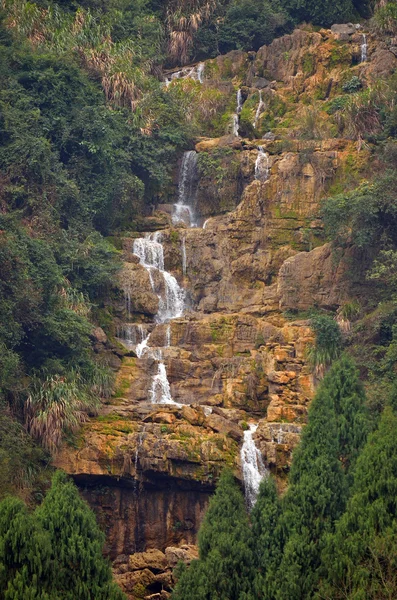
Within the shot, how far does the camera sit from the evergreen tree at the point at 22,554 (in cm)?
3139

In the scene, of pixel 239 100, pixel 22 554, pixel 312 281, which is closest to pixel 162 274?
pixel 312 281

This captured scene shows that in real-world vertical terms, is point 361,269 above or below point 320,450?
above

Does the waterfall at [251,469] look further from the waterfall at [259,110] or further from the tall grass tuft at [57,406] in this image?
the waterfall at [259,110]

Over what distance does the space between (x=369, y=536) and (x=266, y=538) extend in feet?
11.1

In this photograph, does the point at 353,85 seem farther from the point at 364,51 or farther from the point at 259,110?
the point at 259,110

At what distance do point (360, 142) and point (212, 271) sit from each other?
8.62 m

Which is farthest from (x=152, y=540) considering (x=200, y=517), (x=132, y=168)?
(x=132, y=168)

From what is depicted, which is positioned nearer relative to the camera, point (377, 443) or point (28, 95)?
point (377, 443)

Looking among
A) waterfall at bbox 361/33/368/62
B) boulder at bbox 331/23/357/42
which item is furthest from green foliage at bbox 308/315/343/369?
boulder at bbox 331/23/357/42

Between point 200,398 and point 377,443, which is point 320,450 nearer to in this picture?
point 377,443

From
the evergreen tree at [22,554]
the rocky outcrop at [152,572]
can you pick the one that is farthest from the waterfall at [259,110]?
the evergreen tree at [22,554]

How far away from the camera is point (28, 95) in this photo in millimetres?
52906

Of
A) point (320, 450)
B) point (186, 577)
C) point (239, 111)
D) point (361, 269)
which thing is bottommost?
point (186, 577)

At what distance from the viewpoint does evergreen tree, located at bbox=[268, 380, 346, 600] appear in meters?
33.0
